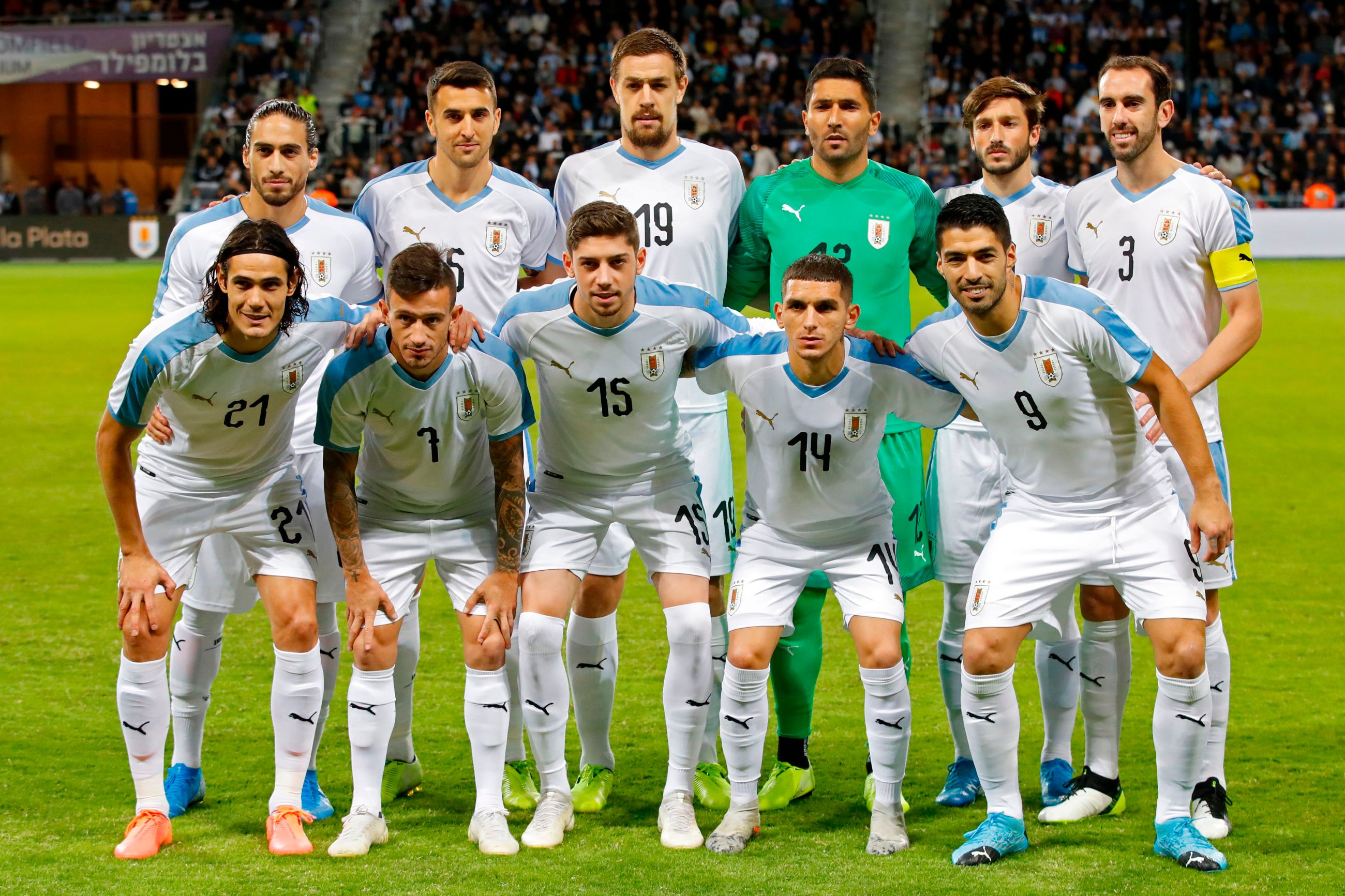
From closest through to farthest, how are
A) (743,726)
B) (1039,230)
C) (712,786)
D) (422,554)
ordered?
(743,726) → (422,554) → (712,786) → (1039,230)

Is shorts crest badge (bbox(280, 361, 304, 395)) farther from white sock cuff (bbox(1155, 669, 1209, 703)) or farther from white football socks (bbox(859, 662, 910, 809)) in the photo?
white sock cuff (bbox(1155, 669, 1209, 703))

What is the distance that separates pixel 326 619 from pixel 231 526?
0.65 metres

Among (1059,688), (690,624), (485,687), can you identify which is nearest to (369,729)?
(485,687)

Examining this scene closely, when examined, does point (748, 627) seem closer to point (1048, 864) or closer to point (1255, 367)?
point (1048, 864)

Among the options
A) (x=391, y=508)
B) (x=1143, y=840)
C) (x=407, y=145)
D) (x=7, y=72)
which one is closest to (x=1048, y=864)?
(x=1143, y=840)

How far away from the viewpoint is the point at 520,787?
5.17m

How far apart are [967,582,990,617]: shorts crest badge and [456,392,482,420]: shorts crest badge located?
1.76 metres

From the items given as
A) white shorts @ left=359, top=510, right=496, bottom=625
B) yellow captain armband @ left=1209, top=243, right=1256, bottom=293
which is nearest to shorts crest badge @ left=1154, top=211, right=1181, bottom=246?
yellow captain armband @ left=1209, top=243, right=1256, bottom=293

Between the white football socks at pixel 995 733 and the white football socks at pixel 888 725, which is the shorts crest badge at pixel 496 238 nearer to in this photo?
the white football socks at pixel 888 725

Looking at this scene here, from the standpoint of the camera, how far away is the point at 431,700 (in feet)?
21.0

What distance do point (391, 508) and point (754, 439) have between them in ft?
4.20

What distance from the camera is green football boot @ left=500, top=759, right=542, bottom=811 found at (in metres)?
5.09

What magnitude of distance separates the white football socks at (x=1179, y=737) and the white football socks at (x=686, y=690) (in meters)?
1.46

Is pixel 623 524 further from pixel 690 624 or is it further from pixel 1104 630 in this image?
pixel 1104 630
